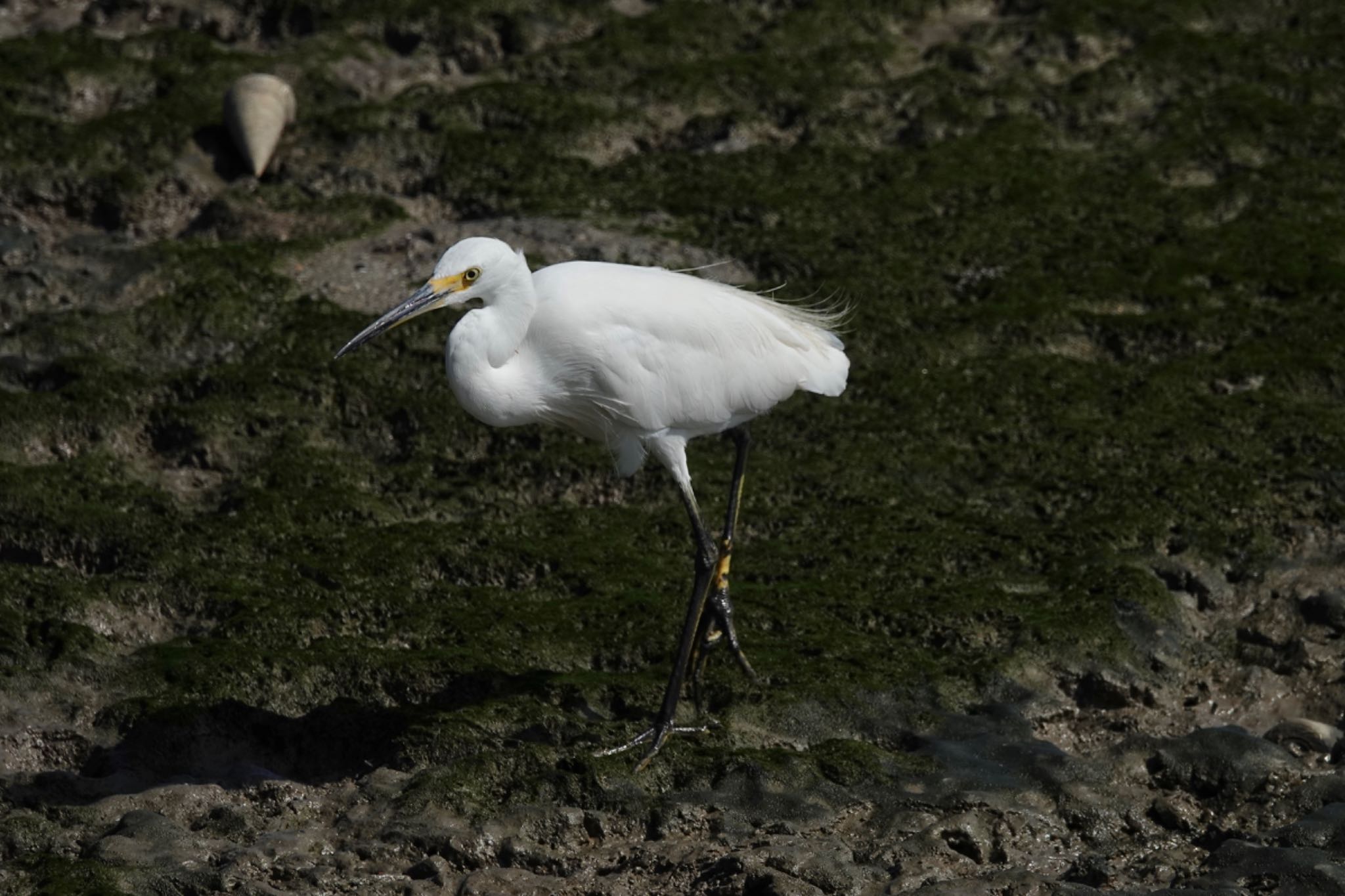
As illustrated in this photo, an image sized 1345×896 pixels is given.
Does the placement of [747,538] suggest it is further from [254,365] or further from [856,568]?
[254,365]

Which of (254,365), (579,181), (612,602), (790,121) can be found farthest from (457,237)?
(612,602)

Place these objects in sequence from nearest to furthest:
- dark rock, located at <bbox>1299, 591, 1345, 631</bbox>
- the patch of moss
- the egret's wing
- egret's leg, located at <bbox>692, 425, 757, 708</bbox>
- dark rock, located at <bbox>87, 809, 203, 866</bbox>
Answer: the patch of moss
dark rock, located at <bbox>87, 809, 203, 866</bbox>
the egret's wing
egret's leg, located at <bbox>692, 425, 757, 708</bbox>
dark rock, located at <bbox>1299, 591, 1345, 631</bbox>

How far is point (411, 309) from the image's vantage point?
612cm

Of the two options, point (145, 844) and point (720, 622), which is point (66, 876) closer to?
point (145, 844)

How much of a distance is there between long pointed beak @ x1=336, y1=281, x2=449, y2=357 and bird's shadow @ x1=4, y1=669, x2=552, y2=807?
4.40ft

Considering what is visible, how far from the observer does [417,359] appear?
8.70 meters

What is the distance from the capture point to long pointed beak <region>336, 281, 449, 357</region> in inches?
240

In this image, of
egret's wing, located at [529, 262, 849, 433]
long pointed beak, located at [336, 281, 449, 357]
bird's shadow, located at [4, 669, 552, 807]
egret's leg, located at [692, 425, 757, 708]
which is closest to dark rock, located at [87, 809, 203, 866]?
bird's shadow, located at [4, 669, 552, 807]

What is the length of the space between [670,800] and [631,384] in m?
1.53

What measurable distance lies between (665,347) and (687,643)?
1.11 m

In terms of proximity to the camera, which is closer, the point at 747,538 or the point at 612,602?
the point at 612,602

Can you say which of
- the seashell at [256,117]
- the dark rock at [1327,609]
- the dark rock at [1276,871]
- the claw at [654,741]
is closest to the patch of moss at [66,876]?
the claw at [654,741]

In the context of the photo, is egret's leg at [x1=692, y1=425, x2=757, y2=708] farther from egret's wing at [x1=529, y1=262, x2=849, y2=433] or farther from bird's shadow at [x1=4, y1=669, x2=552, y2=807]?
bird's shadow at [x1=4, y1=669, x2=552, y2=807]

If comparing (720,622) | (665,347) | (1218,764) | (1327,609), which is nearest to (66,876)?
(720,622)
